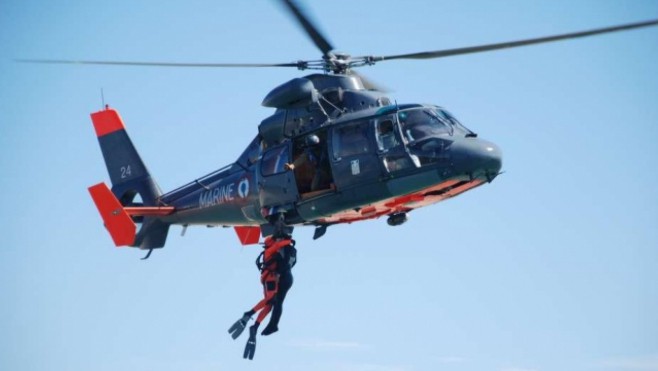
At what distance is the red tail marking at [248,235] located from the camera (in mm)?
19969

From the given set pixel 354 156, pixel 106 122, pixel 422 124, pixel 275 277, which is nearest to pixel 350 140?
pixel 354 156

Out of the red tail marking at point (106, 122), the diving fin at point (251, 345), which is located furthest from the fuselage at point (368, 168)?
the red tail marking at point (106, 122)

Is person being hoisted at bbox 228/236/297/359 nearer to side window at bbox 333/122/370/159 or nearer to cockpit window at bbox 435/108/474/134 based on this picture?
side window at bbox 333/122/370/159

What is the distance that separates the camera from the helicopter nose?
15570 mm

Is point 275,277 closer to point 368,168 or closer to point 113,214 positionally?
point 368,168

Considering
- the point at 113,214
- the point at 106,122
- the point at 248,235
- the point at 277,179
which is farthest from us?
the point at 106,122

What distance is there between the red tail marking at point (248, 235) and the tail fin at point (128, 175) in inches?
56.5

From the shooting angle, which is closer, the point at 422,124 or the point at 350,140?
the point at 422,124

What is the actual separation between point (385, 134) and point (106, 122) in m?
7.44

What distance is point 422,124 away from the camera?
16312 mm

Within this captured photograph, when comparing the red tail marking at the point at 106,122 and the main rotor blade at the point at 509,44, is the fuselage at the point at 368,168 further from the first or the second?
the red tail marking at the point at 106,122

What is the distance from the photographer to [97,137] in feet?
70.0

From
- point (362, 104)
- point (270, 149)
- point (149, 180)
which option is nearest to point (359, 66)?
point (362, 104)

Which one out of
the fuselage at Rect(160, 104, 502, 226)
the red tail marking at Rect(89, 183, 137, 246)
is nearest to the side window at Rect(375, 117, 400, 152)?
the fuselage at Rect(160, 104, 502, 226)
